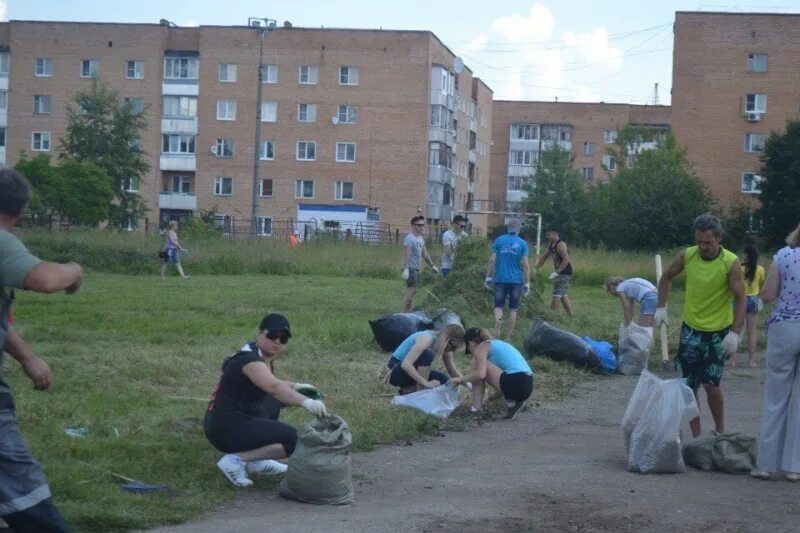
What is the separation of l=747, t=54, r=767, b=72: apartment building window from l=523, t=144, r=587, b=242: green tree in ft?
72.0

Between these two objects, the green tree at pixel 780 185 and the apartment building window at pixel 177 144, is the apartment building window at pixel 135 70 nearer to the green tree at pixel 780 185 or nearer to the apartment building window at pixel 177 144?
the apartment building window at pixel 177 144

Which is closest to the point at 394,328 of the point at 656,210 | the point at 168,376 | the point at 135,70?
the point at 168,376

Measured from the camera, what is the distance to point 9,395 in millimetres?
4734

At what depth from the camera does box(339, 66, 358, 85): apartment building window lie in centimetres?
7100

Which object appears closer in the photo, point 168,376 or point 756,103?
point 168,376

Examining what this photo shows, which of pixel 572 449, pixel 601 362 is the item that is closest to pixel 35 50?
pixel 601 362

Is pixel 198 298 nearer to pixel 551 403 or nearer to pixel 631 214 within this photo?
pixel 551 403

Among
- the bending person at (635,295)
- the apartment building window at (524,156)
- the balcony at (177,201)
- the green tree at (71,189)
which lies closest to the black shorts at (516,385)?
the bending person at (635,295)

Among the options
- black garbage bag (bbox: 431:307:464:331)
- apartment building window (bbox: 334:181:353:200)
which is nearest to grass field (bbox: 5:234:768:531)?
black garbage bag (bbox: 431:307:464:331)

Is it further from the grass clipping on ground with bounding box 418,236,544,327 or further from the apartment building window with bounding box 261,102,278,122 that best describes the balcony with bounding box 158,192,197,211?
the grass clipping on ground with bounding box 418,236,544,327

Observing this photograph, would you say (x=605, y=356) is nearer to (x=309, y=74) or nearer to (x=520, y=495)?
(x=520, y=495)

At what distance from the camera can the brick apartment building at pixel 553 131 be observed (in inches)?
4156

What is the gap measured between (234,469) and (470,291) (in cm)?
1294

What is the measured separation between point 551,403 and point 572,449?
2.62 meters
